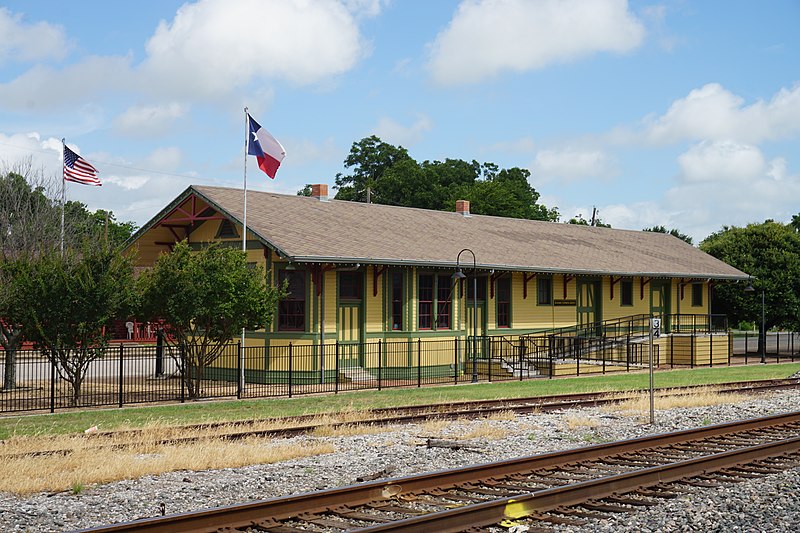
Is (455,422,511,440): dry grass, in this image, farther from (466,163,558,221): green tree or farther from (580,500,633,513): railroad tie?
(466,163,558,221): green tree

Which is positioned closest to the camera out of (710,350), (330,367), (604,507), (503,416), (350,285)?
(604,507)

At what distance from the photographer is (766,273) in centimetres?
4266

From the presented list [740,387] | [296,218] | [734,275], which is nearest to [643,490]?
[740,387]

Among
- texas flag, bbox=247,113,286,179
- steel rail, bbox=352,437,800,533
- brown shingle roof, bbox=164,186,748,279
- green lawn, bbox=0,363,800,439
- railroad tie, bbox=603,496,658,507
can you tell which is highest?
texas flag, bbox=247,113,286,179

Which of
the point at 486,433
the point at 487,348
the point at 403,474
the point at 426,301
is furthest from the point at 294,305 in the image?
the point at 403,474

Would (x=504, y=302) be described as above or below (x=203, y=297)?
below

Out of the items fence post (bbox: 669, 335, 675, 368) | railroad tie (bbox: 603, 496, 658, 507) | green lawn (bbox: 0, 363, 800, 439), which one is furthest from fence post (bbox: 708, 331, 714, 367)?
railroad tie (bbox: 603, 496, 658, 507)

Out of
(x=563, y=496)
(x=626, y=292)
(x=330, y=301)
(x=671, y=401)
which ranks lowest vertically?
(x=671, y=401)

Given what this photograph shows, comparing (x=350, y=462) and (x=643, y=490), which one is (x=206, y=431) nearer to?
(x=350, y=462)

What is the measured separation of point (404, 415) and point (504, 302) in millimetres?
15322

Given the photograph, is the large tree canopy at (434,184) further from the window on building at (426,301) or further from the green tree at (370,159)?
the window on building at (426,301)

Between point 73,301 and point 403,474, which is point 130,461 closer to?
point 403,474

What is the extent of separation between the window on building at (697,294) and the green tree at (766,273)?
271cm

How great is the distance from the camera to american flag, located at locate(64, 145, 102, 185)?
30.8 metres
